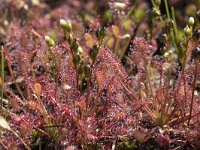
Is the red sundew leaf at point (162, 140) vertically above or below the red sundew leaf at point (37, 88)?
below

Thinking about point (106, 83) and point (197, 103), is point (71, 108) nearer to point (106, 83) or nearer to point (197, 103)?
point (106, 83)

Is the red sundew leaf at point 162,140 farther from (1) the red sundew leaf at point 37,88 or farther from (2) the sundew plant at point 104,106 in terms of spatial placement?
(1) the red sundew leaf at point 37,88

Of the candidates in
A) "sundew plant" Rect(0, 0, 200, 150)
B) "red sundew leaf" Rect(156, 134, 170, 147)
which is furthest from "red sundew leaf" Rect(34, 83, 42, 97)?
"red sundew leaf" Rect(156, 134, 170, 147)

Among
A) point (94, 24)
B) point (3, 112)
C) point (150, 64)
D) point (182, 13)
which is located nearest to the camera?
point (3, 112)

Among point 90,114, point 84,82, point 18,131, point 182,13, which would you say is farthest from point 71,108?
point 182,13

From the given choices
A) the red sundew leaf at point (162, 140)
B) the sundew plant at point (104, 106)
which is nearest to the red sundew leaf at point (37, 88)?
the sundew plant at point (104, 106)

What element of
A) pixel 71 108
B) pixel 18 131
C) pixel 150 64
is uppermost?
pixel 150 64

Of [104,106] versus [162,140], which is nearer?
[162,140]

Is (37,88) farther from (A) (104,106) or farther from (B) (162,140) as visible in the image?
(B) (162,140)

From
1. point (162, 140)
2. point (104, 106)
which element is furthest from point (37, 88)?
point (162, 140)

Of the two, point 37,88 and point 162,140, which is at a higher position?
point 37,88

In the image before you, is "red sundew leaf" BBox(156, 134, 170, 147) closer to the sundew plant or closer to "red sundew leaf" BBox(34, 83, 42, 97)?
the sundew plant
